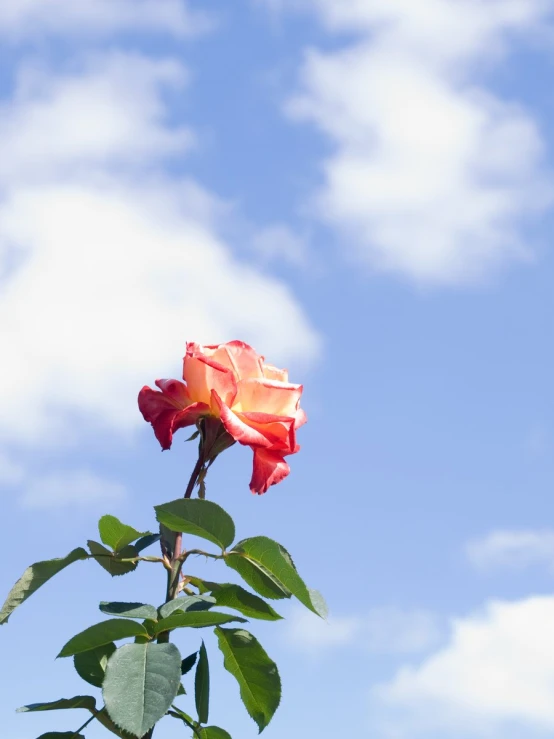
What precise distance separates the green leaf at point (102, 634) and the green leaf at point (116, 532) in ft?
1.00

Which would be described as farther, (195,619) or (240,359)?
(240,359)

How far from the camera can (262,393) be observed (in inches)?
84.7

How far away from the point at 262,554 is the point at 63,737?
22.9 inches

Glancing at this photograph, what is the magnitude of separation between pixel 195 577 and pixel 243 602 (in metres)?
0.13

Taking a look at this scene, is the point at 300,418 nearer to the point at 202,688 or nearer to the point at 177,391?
the point at 177,391

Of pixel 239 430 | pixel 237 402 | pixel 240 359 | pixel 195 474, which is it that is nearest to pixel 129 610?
pixel 195 474

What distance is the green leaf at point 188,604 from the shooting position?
68.6 inches

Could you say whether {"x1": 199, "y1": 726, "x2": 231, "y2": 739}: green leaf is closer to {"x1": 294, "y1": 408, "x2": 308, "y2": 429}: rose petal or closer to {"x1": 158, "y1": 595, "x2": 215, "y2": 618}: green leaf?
{"x1": 158, "y1": 595, "x2": 215, "y2": 618}: green leaf

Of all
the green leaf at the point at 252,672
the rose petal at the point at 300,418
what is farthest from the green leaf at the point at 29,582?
the rose petal at the point at 300,418

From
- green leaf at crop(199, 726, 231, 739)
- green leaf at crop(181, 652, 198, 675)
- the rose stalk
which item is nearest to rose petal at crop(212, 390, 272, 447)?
the rose stalk

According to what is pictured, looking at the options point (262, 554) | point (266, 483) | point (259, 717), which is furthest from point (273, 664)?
point (266, 483)

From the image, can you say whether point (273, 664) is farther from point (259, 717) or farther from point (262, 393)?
point (262, 393)

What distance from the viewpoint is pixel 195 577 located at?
1.94 meters

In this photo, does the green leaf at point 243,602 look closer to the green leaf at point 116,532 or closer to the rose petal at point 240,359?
the green leaf at point 116,532
